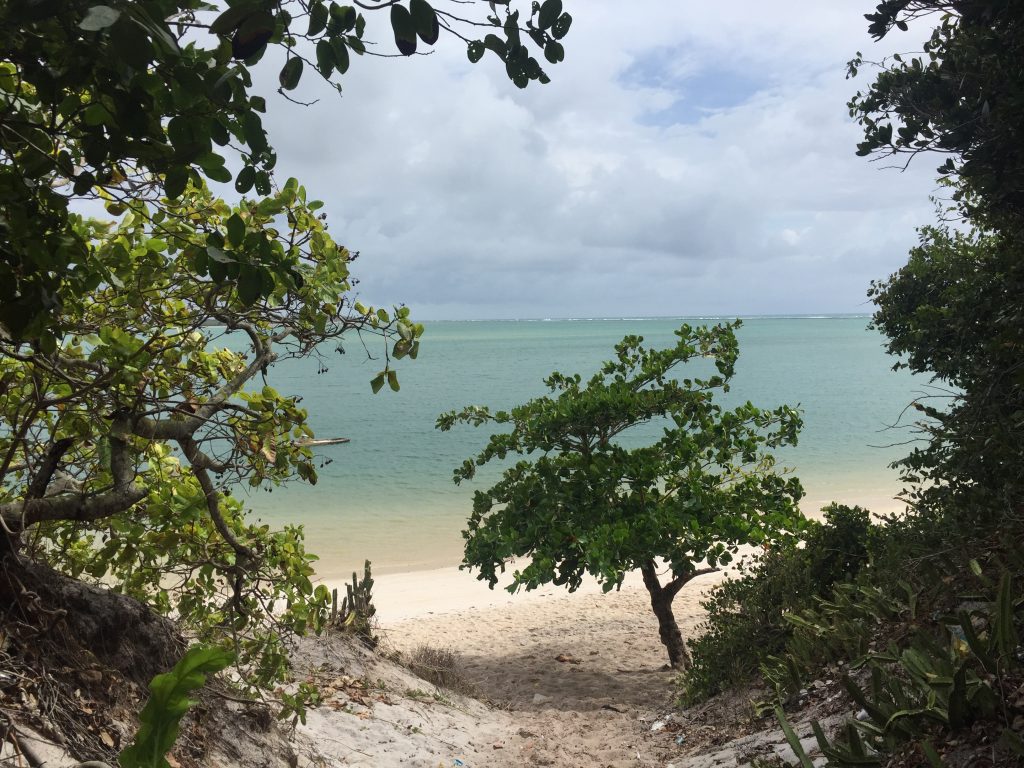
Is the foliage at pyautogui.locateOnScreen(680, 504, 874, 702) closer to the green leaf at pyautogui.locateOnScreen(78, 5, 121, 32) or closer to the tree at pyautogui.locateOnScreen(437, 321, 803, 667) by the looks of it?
the tree at pyautogui.locateOnScreen(437, 321, 803, 667)

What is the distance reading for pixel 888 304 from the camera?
30.7 feet

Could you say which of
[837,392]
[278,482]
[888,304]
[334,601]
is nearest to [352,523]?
[334,601]

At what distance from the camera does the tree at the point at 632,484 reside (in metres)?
8.00

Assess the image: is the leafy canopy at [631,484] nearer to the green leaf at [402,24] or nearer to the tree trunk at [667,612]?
the tree trunk at [667,612]

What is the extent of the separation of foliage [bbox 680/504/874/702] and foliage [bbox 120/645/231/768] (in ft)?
16.9

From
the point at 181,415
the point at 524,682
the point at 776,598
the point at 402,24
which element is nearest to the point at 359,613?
the point at 524,682

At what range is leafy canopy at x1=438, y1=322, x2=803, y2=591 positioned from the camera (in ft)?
26.2

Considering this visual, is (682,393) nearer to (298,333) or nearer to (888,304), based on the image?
(888,304)

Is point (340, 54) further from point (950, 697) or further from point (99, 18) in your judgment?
point (950, 697)

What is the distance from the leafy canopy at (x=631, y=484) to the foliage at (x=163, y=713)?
538 cm

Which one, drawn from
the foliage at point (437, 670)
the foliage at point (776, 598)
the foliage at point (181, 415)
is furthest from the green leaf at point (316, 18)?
the foliage at point (437, 670)

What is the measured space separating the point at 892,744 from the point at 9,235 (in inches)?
152

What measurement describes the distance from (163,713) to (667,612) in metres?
7.81

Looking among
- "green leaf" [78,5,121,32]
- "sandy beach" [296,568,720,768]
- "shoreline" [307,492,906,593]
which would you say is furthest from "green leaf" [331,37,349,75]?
"shoreline" [307,492,906,593]
